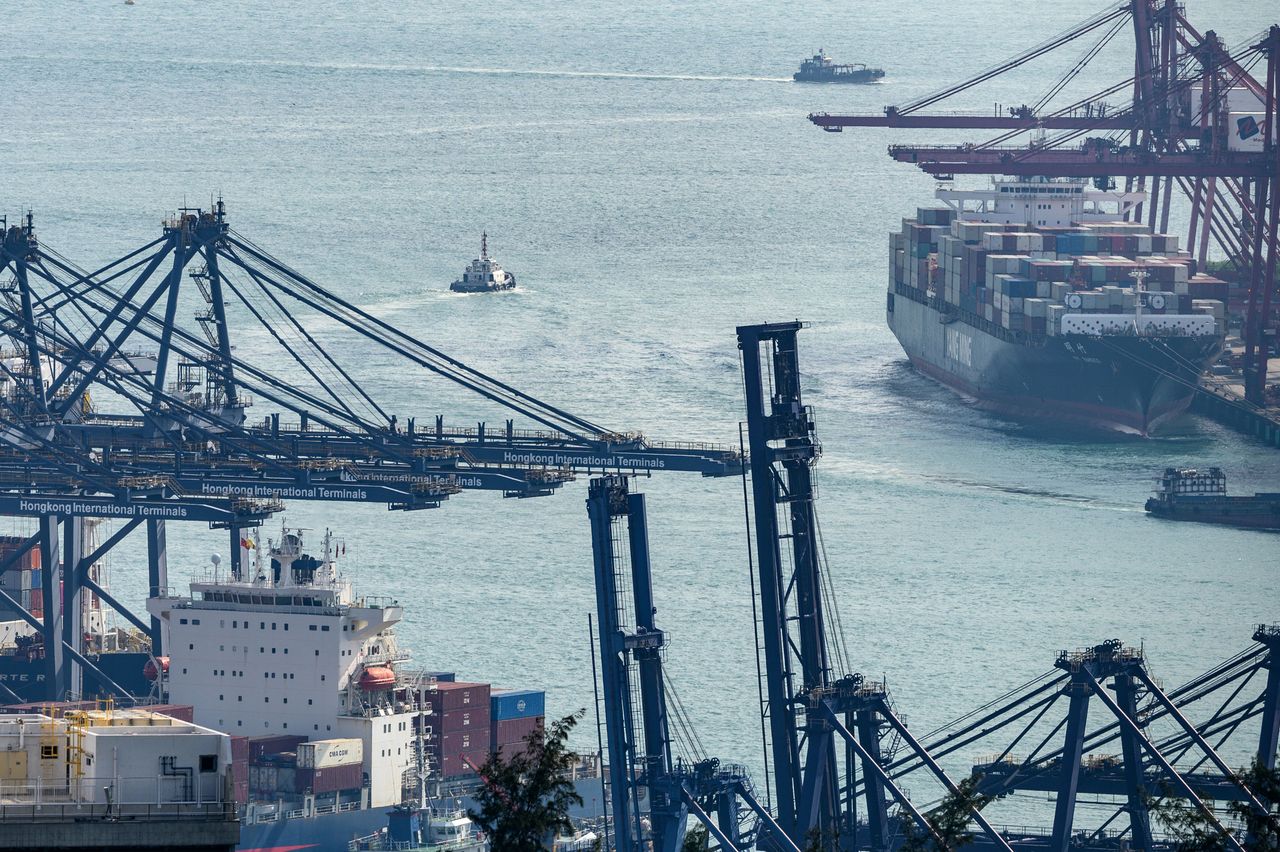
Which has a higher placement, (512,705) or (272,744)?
(512,705)

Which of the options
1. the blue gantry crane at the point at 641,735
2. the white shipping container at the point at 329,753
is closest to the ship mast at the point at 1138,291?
the white shipping container at the point at 329,753

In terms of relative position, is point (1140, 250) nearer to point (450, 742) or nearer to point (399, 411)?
point (399, 411)

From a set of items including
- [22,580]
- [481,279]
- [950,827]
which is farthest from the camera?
[481,279]

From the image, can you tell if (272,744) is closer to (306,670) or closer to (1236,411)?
(306,670)

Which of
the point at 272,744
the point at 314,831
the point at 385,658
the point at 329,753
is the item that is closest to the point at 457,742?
the point at 385,658

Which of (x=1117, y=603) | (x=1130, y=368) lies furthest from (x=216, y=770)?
(x=1130, y=368)

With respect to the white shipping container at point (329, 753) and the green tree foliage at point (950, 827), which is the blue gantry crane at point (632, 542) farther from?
the white shipping container at point (329, 753)
